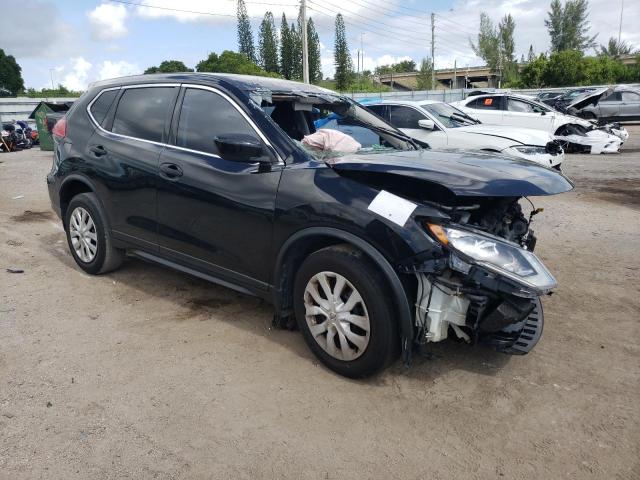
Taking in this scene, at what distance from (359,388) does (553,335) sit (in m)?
1.59

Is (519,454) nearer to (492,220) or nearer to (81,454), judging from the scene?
(492,220)

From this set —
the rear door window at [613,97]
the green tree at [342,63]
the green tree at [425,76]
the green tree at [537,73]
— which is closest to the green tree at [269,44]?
the green tree at [342,63]

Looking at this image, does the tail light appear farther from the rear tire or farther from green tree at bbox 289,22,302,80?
green tree at bbox 289,22,302,80

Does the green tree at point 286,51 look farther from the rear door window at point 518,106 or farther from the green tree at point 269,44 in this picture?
the rear door window at point 518,106

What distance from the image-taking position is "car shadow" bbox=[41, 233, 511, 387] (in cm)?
335

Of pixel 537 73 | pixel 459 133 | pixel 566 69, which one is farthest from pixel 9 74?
pixel 459 133

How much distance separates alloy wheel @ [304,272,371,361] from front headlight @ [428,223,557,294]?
605mm

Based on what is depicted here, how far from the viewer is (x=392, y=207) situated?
2.95 meters

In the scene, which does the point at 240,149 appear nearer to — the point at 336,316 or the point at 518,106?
the point at 336,316

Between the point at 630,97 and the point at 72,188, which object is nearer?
the point at 72,188

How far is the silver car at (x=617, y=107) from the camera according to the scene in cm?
2209

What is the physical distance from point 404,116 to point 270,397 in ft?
26.5

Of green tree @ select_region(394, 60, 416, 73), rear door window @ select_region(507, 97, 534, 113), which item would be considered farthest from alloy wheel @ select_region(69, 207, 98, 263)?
green tree @ select_region(394, 60, 416, 73)

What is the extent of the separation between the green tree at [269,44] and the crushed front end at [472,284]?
95.9 metres
